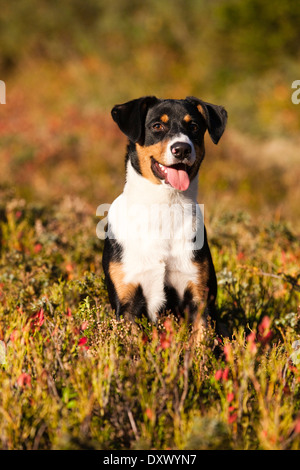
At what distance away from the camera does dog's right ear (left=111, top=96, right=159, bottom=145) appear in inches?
138

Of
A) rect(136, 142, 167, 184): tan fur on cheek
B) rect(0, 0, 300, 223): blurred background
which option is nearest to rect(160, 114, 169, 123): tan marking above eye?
rect(136, 142, 167, 184): tan fur on cheek

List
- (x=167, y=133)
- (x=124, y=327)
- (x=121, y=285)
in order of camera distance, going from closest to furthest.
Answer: (x=124, y=327)
(x=121, y=285)
(x=167, y=133)

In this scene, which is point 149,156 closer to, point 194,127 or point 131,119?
point 131,119

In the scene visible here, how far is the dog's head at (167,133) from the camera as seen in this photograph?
3365mm

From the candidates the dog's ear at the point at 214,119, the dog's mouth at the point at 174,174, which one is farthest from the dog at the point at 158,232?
the dog's ear at the point at 214,119

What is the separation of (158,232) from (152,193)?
287 millimetres

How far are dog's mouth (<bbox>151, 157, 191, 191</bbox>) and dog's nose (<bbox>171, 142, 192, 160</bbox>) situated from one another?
121 millimetres

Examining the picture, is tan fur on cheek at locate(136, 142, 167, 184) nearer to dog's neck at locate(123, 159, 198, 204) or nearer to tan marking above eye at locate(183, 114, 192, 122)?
dog's neck at locate(123, 159, 198, 204)

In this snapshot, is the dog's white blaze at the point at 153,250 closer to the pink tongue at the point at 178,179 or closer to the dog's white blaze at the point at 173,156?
the pink tongue at the point at 178,179

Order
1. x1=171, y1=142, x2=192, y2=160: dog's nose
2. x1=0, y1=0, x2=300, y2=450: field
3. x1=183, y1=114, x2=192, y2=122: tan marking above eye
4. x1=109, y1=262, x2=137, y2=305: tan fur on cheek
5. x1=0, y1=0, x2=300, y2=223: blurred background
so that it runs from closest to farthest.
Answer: x1=0, y1=0, x2=300, y2=450: field < x1=171, y1=142, x2=192, y2=160: dog's nose < x1=109, y1=262, x2=137, y2=305: tan fur on cheek < x1=183, y1=114, x2=192, y2=122: tan marking above eye < x1=0, y1=0, x2=300, y2=223: blurred background

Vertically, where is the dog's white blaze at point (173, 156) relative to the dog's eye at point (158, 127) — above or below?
below

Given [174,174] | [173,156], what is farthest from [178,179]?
[173,156]

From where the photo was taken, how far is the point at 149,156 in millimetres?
3469
